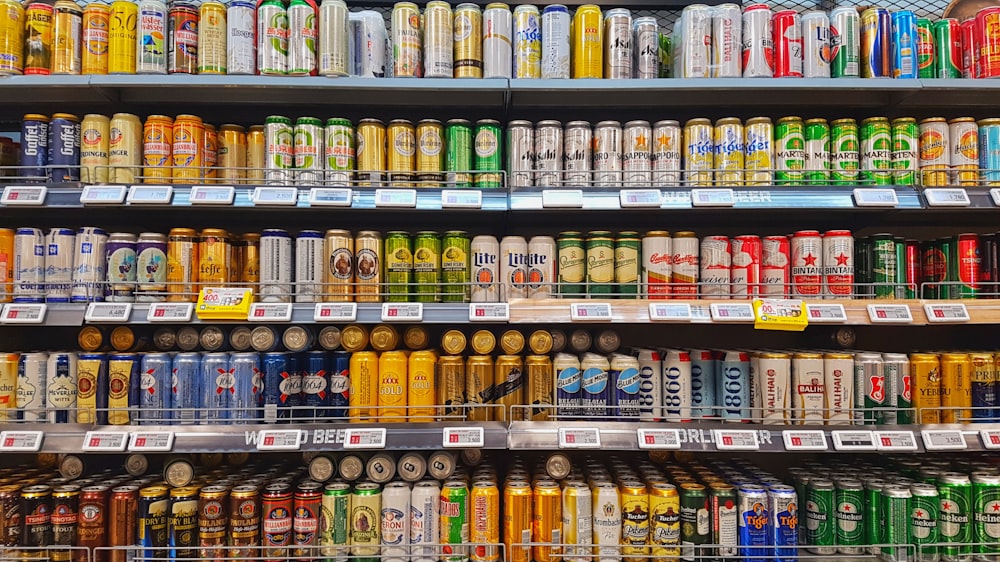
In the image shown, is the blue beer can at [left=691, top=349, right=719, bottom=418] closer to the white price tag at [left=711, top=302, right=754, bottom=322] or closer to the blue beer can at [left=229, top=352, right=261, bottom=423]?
the white price tag at [left=711, top=302, right=754, bottom=322]

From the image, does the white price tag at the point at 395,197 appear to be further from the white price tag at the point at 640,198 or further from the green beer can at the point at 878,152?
the green beer can at the point at 878,152

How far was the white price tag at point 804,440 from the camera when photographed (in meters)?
1.63

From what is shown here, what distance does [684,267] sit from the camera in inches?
69.0

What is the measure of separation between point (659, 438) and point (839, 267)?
75 cm

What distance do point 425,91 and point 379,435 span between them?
3.59ft

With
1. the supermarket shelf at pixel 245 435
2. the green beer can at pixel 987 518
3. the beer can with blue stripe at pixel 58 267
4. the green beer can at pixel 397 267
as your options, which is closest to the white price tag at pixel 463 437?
the supermarket shelf at pixel 245 435

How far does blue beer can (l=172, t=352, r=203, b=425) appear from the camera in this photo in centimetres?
167

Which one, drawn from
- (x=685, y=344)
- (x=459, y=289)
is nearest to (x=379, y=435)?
(x=459, y=289)

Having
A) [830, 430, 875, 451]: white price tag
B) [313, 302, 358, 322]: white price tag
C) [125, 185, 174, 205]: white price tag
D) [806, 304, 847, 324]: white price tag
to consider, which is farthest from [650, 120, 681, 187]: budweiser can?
[125, 185, 174, 205]: white price tag

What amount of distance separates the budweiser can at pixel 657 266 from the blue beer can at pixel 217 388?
49.6 inches

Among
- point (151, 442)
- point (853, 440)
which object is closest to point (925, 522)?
point (853, 440)

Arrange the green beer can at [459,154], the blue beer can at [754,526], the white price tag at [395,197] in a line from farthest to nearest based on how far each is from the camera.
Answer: the green beer can at [459,154] → the white price tag at [395,197] → the blue beer can at [754,526]

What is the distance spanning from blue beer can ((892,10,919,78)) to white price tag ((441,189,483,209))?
4.54 feet

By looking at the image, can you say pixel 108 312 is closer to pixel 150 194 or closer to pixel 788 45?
pixel 150 194
